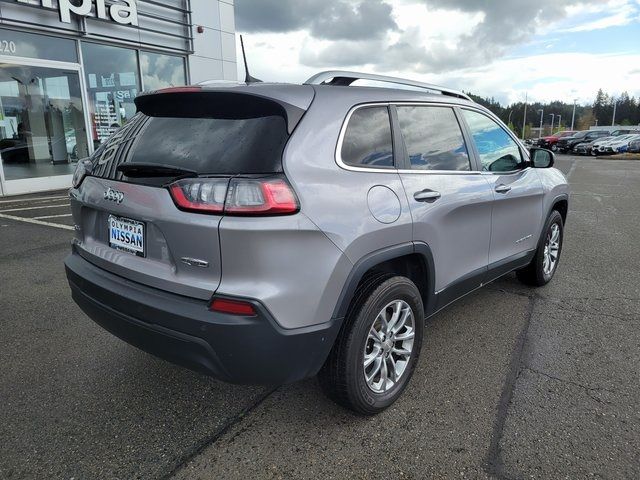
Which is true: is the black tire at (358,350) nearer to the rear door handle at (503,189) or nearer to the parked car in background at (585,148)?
the rear door handle at (503,189)

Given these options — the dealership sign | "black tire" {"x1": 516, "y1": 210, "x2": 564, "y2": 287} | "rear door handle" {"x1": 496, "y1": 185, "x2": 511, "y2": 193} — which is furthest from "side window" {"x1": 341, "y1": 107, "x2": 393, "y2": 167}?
the dealership sign

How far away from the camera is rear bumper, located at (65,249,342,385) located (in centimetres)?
Result: 210

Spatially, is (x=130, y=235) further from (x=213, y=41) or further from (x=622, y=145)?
(x=622, y=145)

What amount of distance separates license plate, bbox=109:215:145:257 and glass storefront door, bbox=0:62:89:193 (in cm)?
1034

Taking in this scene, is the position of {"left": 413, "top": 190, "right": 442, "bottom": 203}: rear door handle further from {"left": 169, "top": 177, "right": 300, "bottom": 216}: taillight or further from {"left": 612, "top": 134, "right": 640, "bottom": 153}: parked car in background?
{"left": 612, "top": 134, "right": 640, "bottom": 153}: parked car in background

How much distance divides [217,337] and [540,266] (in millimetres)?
3563

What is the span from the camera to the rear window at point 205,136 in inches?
86.0

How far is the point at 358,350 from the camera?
2.44 metres

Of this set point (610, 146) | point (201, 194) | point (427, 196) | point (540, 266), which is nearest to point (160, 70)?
point (540, 266)

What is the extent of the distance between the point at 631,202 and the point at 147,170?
37.2 feet

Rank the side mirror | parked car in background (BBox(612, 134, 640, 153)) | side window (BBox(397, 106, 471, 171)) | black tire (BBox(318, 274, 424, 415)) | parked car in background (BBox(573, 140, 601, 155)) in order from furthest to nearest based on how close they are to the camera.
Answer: parked car in background (BBox(573, 140, 601, 155)) < parked car in background (BBox(612, 134, 640, 153)) < the side mirror < side window (BBox(397, 106, 471, 171)) < black tire (BBox(318, 274, 424, 415))

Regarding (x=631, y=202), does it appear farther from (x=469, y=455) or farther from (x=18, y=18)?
(x=18, y=18)

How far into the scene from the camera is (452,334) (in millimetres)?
3740

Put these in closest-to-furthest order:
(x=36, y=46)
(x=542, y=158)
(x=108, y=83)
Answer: (x=542, y=158), (x=36, y=46), (x=108, y=83)
